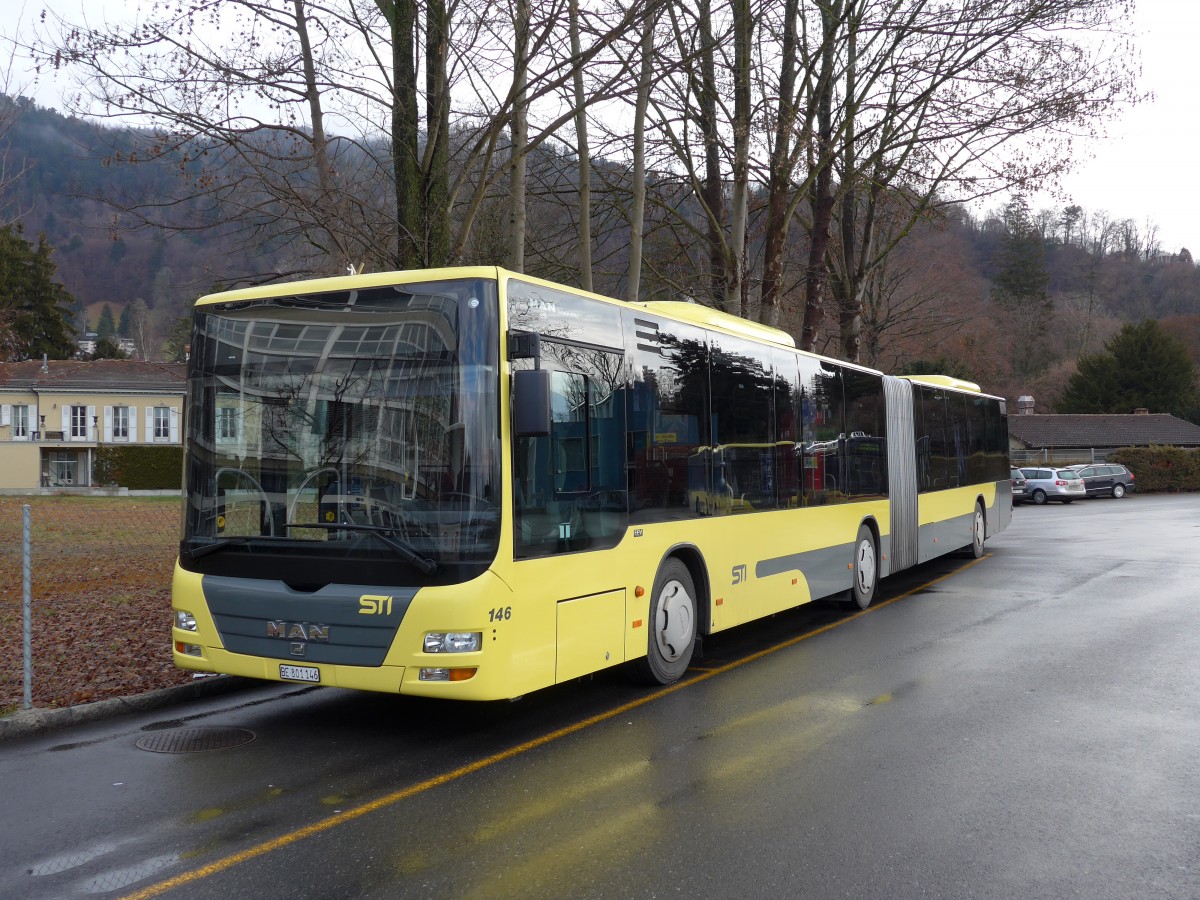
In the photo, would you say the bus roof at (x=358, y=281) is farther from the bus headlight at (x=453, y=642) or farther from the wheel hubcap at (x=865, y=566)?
the wheel hubcap at (x=865, y=566)

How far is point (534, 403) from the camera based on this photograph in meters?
6.25

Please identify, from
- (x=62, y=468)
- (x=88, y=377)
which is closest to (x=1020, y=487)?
(x=62, y=468)

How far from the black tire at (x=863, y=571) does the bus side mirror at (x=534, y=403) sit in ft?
25.0

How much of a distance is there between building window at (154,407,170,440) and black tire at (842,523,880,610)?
64056 mm

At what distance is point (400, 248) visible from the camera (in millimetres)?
12469

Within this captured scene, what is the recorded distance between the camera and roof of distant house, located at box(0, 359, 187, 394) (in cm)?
6562

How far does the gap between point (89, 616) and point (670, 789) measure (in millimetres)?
8378

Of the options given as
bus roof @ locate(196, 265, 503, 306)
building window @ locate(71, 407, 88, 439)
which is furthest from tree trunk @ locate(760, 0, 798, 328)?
building window @ locate(71, 407, 88, 439)

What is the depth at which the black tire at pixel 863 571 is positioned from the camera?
13.0 m

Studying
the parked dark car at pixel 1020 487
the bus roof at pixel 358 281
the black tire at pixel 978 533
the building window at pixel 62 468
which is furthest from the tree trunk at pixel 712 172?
the building window at pixel 62 468

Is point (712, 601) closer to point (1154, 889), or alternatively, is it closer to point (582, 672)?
point (582, 672)

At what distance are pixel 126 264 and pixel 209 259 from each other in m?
69.4

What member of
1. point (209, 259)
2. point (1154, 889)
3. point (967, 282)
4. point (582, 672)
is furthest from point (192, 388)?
point (967, 282)

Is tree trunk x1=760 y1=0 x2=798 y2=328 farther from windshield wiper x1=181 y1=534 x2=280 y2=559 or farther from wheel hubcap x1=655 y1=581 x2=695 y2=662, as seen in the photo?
windshield wiper x1=181 y1=534 x2=280 y2=559
